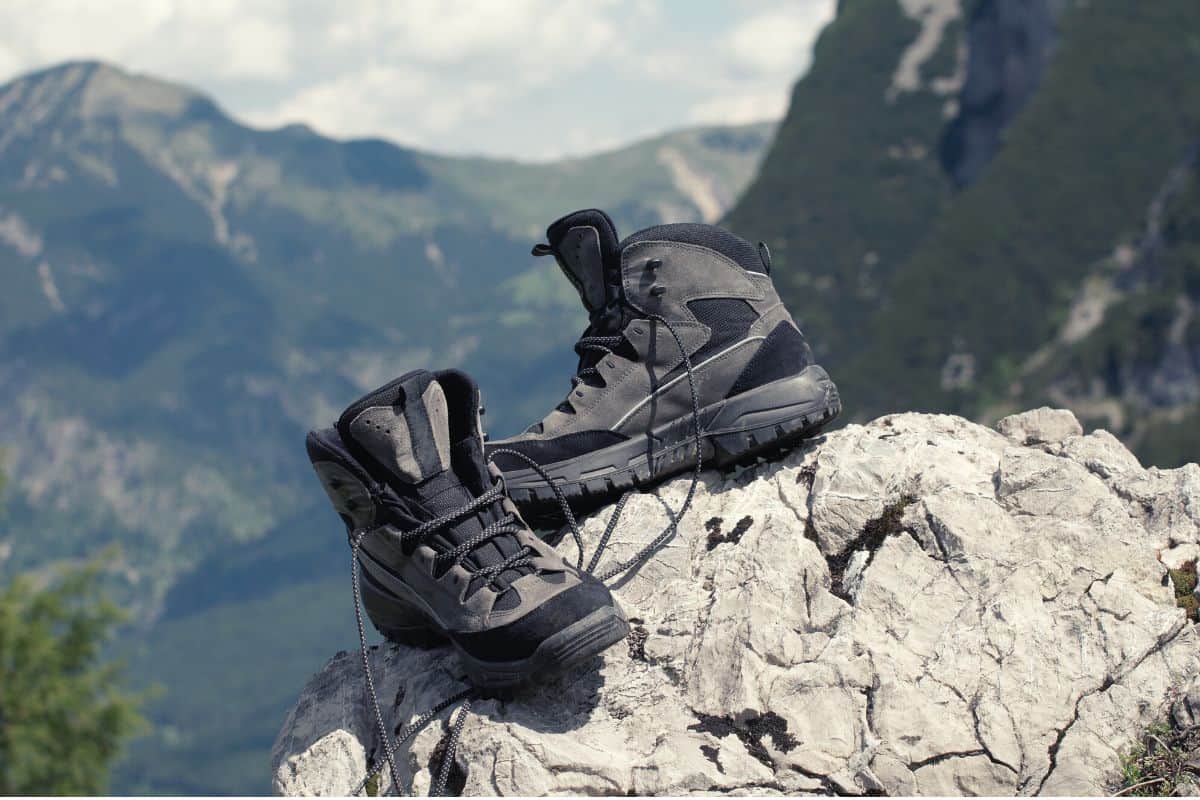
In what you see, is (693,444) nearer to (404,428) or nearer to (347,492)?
(404,428)

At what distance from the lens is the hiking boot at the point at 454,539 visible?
223 inches

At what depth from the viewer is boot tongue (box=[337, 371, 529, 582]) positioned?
600 cm

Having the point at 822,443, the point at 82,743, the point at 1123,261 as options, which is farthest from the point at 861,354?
the point at 822,443

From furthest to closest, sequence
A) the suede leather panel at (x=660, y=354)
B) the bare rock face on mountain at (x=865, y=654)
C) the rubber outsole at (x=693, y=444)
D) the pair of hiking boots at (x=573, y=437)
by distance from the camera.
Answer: the suede leather panel at (x=660, y=354), the rubber outsole at (x=693, y=444), the pair of hiking boots at (x=573, y=437), the bare rock face on mountain at (x=865, y=654)

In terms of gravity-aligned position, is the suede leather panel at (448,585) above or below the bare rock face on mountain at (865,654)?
above

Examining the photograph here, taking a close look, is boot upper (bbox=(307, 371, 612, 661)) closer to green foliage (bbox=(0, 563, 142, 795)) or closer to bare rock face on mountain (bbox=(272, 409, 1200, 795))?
bare rock face on mountain (bbox=(272, 409, 1200, 795))

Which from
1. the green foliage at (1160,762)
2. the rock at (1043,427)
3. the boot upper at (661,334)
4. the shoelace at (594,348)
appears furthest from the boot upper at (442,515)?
the rock at (1043,427)

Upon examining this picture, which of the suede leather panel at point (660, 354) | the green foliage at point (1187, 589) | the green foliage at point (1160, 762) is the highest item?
the suede leather panel at point (660, 354)

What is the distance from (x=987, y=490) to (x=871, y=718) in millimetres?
1711

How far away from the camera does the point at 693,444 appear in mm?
7336

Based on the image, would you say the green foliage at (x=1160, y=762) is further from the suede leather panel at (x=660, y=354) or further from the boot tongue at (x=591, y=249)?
the boot tongue at (x=591, y=249)

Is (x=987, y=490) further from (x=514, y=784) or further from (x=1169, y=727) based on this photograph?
(x=514, y=784)

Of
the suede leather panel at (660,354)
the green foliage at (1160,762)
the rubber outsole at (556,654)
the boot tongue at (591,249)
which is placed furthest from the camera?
the boot tongue at (591,249)

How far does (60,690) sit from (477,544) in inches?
1201
